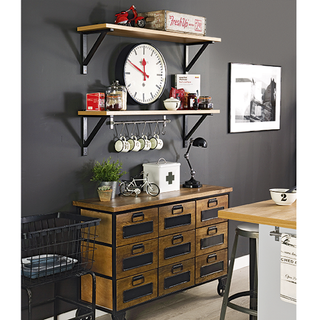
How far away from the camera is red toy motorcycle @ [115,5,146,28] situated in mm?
3045

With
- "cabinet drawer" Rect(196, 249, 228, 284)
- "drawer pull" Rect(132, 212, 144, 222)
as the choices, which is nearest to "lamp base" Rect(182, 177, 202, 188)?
"cabinet drawer" Rect(196, 249, 228, 284)

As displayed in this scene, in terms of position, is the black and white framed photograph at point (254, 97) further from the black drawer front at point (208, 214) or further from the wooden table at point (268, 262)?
the wooden table at point (268, 262)

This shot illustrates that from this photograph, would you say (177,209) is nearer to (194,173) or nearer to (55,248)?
(194,173)

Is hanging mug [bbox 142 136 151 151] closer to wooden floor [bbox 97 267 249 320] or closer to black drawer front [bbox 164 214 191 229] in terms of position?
black drawer front [bbox 164 214 191 229]

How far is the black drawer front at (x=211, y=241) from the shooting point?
11.2 feet

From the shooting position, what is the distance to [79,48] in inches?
120

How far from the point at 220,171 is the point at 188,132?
1.85ft

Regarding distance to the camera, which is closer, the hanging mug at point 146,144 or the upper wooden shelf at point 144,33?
Answer: the upper wooden shelf at point 144,33

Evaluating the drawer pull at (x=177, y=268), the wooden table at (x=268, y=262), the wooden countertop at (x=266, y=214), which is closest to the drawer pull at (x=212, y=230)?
the drawer pull at (x=177, y=268)

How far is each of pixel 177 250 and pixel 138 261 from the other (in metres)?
0.38

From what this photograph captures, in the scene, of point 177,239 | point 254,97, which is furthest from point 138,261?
point 254,97

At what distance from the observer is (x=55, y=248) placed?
2955 mm
